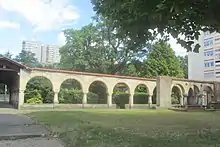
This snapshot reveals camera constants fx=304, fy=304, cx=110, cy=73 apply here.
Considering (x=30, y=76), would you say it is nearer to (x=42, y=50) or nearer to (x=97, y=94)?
(x=97, y=94)

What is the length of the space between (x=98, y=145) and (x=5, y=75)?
33345mm

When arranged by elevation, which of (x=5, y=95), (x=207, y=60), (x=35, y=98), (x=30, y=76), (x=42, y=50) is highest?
(x=42, y=50)

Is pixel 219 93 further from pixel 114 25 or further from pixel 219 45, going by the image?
pixel 114 25

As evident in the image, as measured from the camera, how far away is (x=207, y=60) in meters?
59.4

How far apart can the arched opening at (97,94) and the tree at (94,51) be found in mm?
3772

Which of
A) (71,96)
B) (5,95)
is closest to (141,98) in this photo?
(71,96)

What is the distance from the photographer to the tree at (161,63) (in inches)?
2060

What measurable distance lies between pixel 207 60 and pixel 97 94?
25.8 m

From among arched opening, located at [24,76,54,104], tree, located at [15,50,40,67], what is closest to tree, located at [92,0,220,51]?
arched opening, located at [24,76,54,104]

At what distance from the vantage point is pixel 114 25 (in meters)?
9.23

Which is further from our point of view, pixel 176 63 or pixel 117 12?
pixel 176 63

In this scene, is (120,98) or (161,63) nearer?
(120,98)

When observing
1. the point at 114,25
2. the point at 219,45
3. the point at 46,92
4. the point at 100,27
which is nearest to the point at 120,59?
the point at 100,27

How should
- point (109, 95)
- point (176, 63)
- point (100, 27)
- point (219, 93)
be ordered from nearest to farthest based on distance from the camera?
point (109, 95)
point (219, 93)
point (100, 27)
point (176, 63)
